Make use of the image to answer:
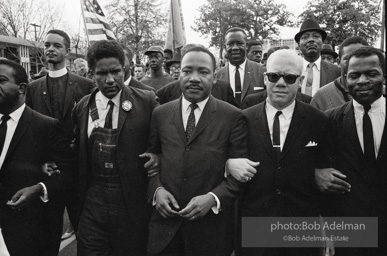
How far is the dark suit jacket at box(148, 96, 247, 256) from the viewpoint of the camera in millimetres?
2895

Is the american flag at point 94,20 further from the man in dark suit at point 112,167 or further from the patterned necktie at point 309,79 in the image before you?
the patterned necktie at point 309,79

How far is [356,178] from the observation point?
291 cm

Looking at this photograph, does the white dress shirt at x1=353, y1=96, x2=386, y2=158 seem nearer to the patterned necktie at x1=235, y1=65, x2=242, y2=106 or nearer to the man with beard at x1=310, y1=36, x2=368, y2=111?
the man with beard at x1=310, y1=36, x2=368, y2=111

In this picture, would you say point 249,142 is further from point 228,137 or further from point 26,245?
point 26,245

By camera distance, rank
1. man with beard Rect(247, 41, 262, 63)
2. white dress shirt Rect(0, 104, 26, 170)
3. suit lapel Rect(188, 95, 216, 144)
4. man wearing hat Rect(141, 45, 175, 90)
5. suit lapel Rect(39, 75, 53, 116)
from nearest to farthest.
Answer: suit lapel Rect(188, 95, 216, 144) < white dress shirt Rect(0, 104, 26, 170) < suit lapel Rect(39, 75, 53, 116) < man wearing hat Rect(141, 45, 175, 90) < man with beard Rect(247, 41, 262, 63)

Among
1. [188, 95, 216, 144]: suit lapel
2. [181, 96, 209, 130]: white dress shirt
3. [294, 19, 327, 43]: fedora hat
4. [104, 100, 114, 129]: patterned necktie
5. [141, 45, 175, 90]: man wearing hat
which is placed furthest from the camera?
[141, 45, 175, 90]: man wearing hat

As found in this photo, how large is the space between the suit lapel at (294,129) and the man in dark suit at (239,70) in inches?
99.0

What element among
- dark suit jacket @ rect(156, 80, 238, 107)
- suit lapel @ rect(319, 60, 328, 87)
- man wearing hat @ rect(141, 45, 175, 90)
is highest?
man wearing hat @ rect(141, 45, 175, 90)

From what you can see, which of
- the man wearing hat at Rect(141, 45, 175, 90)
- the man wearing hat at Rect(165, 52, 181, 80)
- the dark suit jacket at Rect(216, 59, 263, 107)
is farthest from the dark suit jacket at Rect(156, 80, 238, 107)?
the man wearing hat at Rect(165, 52, 181, 80)

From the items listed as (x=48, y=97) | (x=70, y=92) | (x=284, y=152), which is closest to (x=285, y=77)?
(x=284, y=152)

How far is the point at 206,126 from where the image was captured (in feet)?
9.71

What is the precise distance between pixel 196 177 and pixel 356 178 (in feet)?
3.98

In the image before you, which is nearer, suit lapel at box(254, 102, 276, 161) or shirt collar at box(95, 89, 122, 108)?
suit lapel at box(254, 102, 276, 161)

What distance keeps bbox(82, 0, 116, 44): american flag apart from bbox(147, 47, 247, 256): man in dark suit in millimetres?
3797
